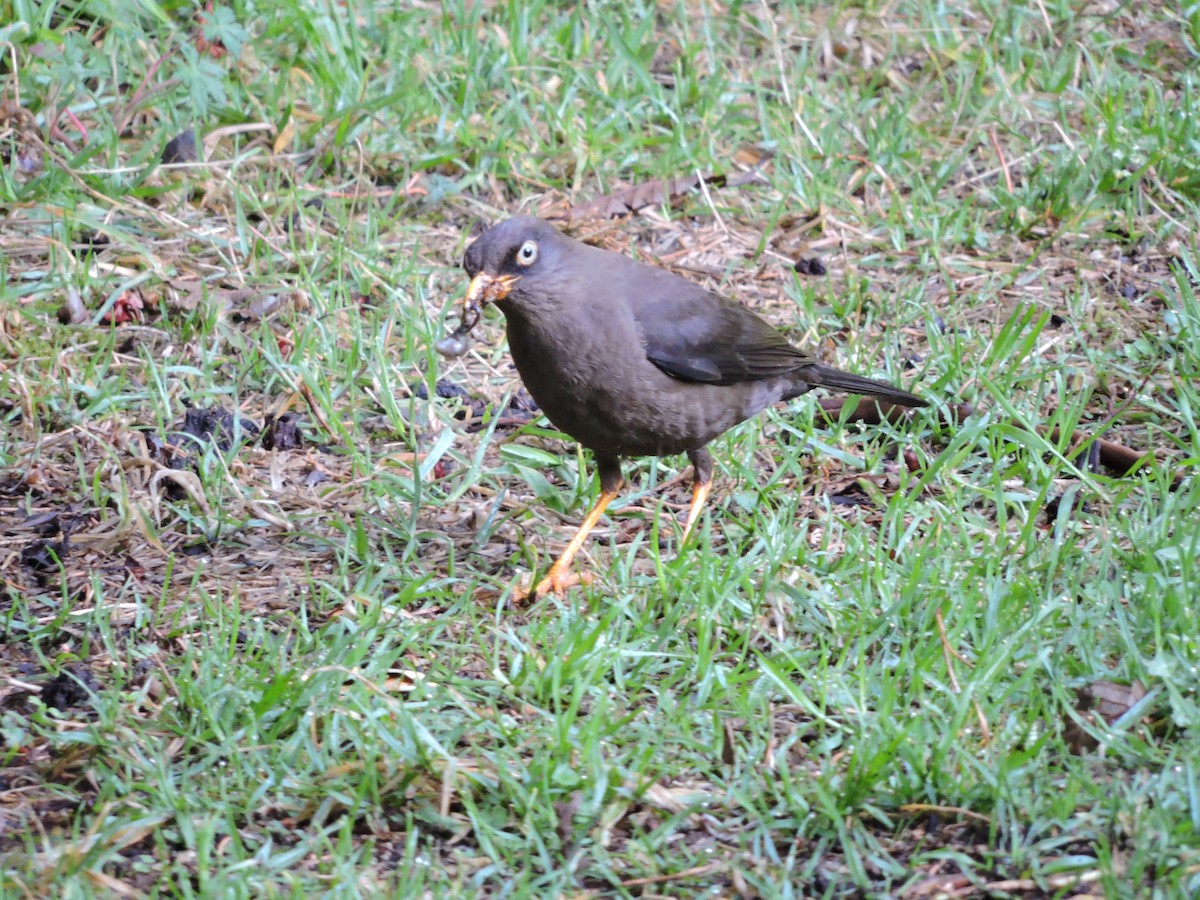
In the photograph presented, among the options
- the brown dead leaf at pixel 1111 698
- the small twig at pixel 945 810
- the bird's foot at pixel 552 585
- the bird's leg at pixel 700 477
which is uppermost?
the brown dead leaf at pixel 1111 698

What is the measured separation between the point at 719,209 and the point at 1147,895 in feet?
15.4

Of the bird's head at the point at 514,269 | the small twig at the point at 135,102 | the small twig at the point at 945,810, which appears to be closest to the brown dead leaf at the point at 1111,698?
the small twig at the point at 945,810

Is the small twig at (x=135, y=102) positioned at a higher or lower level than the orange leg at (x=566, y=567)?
higher

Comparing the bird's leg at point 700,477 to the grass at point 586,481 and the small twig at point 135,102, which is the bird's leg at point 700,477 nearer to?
the grass at point 586,481

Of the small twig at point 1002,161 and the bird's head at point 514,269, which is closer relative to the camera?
the bird's head at point 514,269

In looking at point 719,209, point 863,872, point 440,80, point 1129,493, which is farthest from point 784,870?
point 440,80

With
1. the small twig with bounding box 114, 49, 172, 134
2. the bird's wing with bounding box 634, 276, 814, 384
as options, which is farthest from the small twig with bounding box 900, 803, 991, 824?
the small twig with bounding box 114, 49, 172, 134

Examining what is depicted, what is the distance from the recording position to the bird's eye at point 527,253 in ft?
15.3

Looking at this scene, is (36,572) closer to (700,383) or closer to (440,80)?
(700,383)

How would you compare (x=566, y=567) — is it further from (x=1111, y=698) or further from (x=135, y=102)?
(x=135, y=102)

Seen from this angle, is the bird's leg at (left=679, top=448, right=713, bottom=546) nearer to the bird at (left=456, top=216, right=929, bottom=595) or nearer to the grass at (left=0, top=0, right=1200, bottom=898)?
the bird at (left=456, top=216, right=929, bottom=595)

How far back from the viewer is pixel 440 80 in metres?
7.73

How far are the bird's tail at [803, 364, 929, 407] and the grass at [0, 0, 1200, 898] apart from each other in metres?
0.25

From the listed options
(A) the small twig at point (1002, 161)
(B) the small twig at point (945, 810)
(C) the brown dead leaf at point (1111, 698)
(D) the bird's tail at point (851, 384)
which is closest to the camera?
(B) the small twig at point (945, 810)
